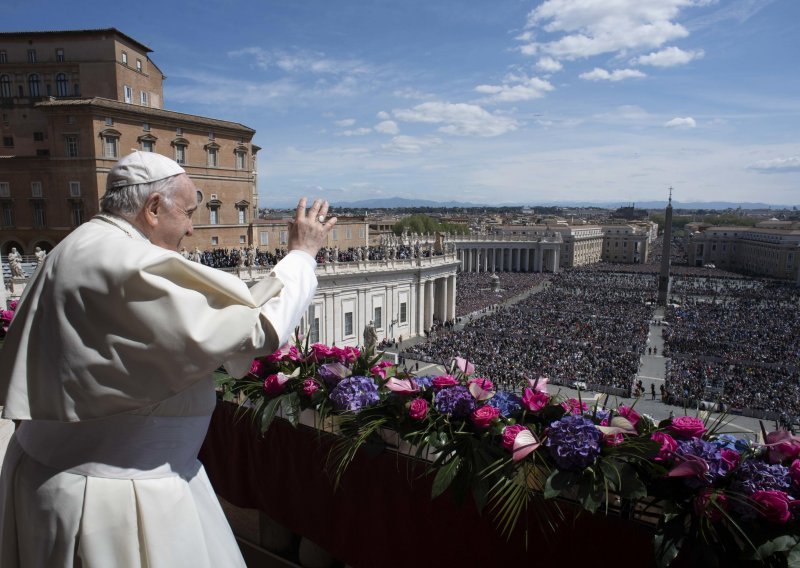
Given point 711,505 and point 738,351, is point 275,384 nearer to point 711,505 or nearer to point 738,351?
point 711,505

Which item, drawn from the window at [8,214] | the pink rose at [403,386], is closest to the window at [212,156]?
the window at [8,214]

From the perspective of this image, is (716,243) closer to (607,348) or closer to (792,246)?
(792,246)

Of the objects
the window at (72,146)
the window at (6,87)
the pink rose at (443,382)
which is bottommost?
the pink rose at (443,382)

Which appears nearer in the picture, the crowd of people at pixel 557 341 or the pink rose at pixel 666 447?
the pink rose at pixel 666 447

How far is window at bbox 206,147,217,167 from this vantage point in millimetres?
34981

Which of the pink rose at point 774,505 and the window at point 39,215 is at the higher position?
the window at point 39,215

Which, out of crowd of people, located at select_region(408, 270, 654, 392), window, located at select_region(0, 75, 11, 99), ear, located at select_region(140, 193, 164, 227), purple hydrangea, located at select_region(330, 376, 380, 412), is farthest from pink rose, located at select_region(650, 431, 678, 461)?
window, located at select_region(0, 75, 11, 99)

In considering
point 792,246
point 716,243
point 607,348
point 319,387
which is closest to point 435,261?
point 607,348

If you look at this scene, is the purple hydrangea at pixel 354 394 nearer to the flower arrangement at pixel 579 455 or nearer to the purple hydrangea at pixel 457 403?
the flower arrangement at pixel 579 455

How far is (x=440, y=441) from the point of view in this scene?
344 cm

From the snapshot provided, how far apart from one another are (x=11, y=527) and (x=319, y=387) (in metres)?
2.28

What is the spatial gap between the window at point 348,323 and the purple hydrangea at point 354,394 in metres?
30.7

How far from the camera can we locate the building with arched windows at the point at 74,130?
29.4m

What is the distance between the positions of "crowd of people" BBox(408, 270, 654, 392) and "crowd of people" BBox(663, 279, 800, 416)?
107 inches
